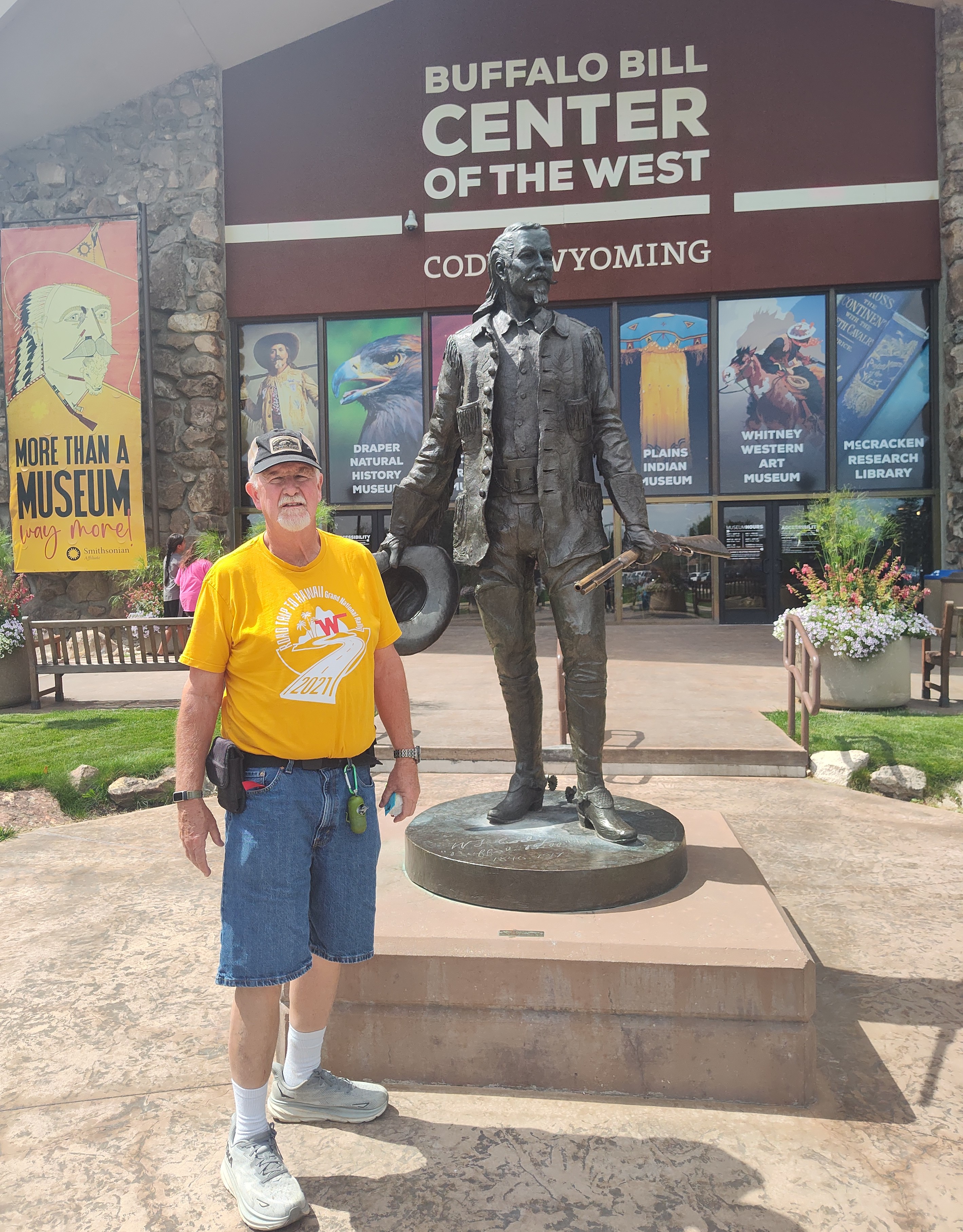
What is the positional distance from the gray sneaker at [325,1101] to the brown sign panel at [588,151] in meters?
13.2

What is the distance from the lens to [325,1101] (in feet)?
8.07

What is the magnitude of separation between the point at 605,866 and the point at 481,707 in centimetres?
468

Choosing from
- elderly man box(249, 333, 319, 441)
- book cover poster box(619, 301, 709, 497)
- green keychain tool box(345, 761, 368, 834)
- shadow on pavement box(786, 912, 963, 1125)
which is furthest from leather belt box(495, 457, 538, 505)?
elderly man box(249, 333, 319, 441)

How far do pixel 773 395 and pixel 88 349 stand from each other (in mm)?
10433

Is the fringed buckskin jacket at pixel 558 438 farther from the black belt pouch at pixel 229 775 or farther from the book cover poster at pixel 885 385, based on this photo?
the book cover poster at pixel 885 385

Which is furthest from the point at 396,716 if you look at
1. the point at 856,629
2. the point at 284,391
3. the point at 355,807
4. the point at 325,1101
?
the point at 284,391

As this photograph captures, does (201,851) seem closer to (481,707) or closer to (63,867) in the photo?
(63,867)

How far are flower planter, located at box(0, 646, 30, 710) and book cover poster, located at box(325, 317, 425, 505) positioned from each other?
7.00 meters

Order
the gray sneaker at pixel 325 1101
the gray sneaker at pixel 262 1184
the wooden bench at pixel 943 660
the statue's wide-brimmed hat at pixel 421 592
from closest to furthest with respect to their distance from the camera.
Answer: the gray sneaker at pixel 262 1184
the gray sneaker at pixel 325 1101
the statue's wide-brimmed hat at pixel 421 592
the wooden bench at pixel 943 660

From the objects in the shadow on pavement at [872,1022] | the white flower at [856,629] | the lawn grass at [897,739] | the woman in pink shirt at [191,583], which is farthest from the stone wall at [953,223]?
the shadow on pavement at [872,1022]

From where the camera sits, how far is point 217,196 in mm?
14289

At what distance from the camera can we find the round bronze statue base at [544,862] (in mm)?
2936

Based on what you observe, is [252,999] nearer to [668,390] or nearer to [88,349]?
[668,390]

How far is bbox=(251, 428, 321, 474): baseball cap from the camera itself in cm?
228
